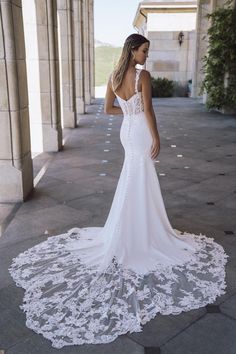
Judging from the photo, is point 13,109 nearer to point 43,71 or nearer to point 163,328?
point 43,71

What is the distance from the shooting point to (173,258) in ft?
10.5

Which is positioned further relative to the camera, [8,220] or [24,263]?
[8,220]

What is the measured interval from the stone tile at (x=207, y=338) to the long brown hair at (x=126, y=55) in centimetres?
182

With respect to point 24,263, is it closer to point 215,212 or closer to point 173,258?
point 173,258

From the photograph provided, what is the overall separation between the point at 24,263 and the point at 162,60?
18106mm

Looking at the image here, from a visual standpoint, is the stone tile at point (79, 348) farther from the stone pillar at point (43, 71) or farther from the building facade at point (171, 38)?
the building facade at point (171, 38)

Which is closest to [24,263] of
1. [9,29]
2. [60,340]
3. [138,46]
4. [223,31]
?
[60,340]

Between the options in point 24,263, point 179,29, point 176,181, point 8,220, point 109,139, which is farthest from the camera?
point 179,29

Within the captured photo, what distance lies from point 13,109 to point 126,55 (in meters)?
1.96

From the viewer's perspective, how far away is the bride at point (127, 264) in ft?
8.17

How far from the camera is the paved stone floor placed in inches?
90.7

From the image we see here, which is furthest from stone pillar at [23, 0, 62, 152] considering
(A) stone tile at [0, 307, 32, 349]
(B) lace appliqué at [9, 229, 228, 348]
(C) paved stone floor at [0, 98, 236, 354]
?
(A) stone tile at [0, 307, 32, 349]

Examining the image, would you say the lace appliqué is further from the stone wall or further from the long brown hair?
the stone wall

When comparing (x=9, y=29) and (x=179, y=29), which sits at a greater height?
(x=179, y=29)
